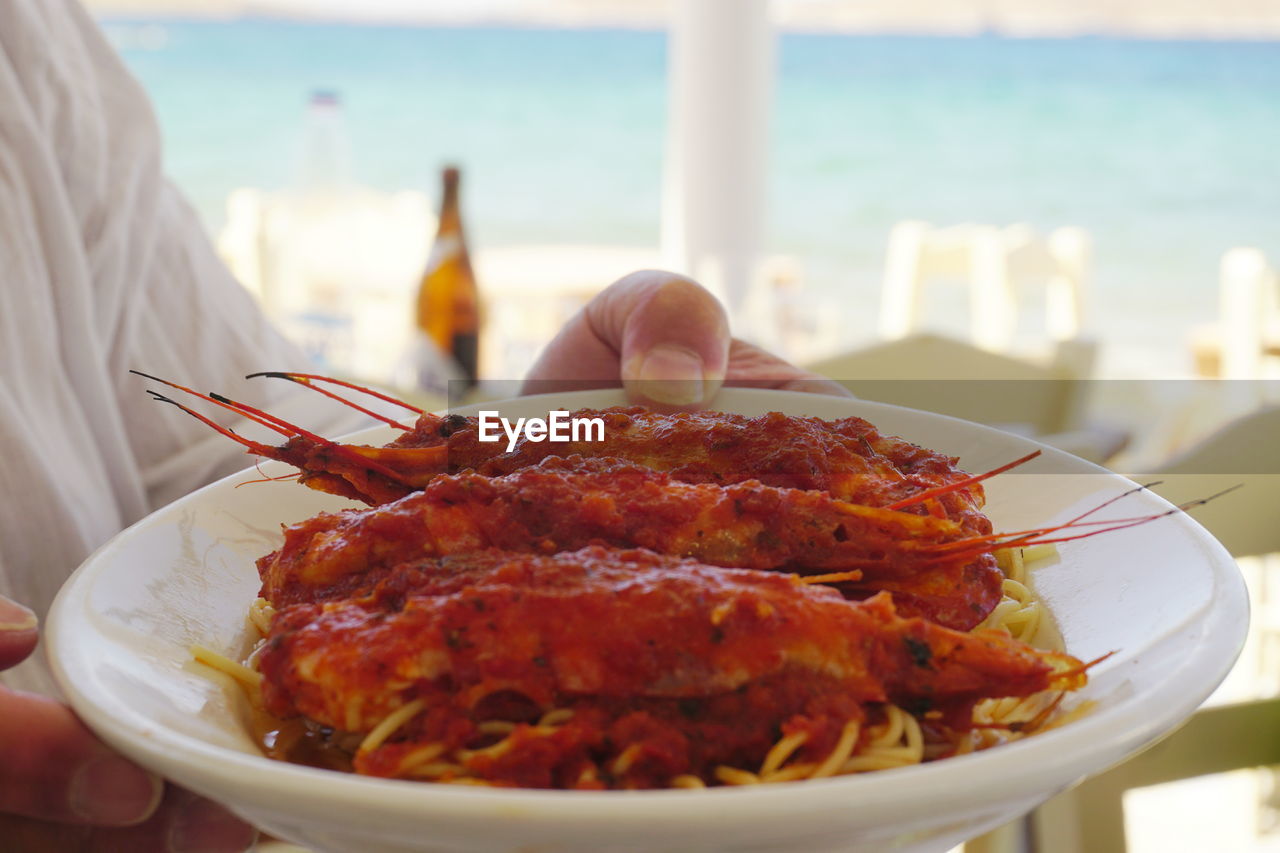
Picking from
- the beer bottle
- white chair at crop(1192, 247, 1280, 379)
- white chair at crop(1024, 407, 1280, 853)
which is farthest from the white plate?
white chair at crop(1192, 247, 1280, 379)

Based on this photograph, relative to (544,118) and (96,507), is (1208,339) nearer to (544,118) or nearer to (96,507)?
(96,507)

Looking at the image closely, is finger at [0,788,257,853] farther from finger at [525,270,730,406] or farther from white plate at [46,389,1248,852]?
finger at [525,270,730,406]

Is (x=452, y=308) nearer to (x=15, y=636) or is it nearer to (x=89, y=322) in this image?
(x=89, y=322)

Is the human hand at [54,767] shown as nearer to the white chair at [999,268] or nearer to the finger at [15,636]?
the finger at [15,636]

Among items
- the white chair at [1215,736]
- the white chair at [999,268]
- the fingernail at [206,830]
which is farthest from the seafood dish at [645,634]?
the white chair at [999,268]

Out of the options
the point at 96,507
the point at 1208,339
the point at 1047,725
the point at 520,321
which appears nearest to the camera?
the point at 1047,725

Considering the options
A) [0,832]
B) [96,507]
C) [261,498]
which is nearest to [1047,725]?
[261,498]
